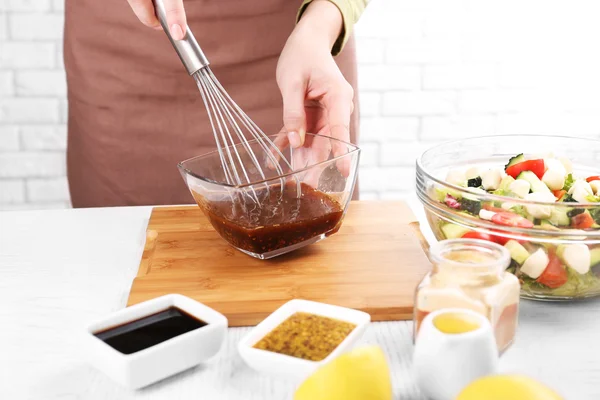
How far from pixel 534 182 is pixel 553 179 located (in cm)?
4

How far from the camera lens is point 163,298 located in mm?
936

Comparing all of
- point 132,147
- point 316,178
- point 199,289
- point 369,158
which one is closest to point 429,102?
point 369,158

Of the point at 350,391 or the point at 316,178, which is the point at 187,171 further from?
the point at 350,391

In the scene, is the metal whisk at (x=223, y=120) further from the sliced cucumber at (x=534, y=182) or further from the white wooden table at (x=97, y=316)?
the sliced cucumber at (x=534, y=182)

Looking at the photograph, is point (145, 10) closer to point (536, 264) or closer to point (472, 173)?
point (472, 173)

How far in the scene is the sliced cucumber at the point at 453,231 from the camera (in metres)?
1.06

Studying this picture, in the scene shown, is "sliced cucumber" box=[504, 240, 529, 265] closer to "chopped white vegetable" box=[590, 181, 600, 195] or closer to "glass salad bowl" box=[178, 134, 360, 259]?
"chopped white vegetable" box=[590, 181, 600, 195]

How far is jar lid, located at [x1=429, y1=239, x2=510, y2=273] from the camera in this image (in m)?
0.88

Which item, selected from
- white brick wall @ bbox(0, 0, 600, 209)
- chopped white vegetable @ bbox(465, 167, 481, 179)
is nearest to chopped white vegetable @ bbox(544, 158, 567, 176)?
chopped white vegetable @ bbox(465, 167, 481, 179)

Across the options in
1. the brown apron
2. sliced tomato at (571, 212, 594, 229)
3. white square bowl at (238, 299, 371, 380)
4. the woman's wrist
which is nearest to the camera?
white square bowl at (238, 299, 371, 380)

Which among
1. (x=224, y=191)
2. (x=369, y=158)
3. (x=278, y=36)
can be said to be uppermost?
(x=278, y=36)

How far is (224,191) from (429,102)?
5.30 ft

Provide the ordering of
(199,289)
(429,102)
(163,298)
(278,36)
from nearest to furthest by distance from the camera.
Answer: (163,298) < (199,289) < (278,36) < (429,102)

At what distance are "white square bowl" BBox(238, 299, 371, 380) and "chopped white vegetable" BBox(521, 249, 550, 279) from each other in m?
0.24
